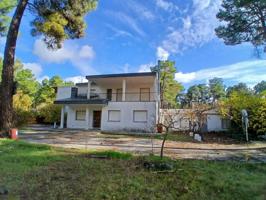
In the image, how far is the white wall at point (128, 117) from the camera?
26297mm

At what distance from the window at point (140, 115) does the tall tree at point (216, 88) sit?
47847mm

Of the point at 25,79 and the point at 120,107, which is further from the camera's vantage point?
the point at 25,79

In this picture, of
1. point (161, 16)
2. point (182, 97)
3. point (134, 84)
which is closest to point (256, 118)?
point (161, 16)

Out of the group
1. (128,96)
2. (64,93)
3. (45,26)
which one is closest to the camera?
(45,26)

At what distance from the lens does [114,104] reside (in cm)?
2777

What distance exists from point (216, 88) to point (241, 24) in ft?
174

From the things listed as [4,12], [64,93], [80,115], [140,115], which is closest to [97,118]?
[80,115]

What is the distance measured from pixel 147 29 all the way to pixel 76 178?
16.5 m

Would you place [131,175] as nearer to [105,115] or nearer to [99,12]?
[99,12]

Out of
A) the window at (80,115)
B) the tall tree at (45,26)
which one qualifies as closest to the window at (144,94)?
the window at (80,115)

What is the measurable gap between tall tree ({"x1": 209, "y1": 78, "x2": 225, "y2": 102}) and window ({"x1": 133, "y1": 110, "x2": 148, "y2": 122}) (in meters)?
47.8

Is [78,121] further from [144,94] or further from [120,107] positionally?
[144,94]

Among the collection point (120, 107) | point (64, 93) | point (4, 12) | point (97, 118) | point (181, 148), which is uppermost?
point (4, 12)

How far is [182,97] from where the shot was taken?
239 feet
